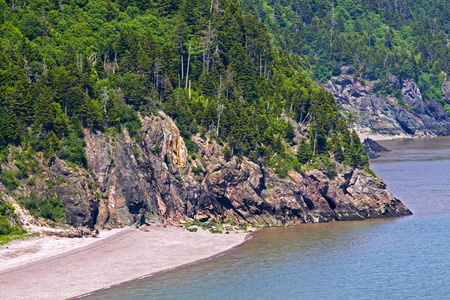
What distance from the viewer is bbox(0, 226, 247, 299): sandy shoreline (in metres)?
60.1

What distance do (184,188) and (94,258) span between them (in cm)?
2461

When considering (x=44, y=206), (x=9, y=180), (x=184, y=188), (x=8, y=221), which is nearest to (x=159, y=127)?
(x=184, y=188)

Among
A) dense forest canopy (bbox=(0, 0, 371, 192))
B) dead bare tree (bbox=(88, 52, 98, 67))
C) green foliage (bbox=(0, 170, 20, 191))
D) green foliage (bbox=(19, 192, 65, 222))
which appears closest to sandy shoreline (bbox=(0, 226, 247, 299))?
green foliage (bbox=(19, 192, 65, 222))

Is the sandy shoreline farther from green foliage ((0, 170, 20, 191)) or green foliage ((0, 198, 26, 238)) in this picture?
green foliage ((0, 170, 20, 191))

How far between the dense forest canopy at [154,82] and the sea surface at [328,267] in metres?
17.6

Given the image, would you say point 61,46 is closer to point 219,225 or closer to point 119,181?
point 119,181

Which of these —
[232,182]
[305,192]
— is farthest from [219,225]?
[305,192]

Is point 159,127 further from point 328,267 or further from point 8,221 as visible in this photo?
point 328,267

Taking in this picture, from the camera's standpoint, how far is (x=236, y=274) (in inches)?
2692

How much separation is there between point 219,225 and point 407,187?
53.2 m

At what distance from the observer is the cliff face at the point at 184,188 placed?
80562 mm

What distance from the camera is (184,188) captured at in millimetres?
90688

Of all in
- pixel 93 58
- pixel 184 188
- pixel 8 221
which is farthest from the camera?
pixel 93 58

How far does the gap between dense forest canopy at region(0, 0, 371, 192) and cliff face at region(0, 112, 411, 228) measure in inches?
93.6
